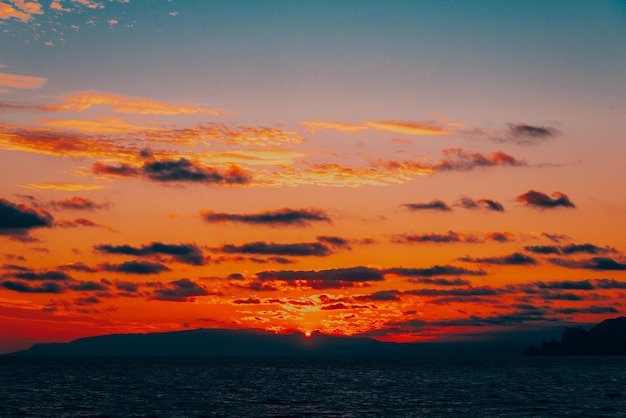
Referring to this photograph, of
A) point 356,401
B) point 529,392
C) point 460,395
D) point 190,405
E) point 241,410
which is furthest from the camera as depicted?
point 529,392

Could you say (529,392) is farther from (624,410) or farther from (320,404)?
(320,404)

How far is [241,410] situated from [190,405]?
509 inches

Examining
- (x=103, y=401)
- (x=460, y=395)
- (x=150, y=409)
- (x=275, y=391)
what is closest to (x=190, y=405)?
(x=150, y=409)

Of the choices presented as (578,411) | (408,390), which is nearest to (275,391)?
(408,390)

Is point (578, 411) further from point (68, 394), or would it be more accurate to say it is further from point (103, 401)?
point (68, 394)

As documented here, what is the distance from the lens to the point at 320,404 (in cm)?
12862

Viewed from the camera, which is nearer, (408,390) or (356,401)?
(356,401)

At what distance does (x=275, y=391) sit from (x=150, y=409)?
49.5 m

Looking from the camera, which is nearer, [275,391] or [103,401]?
[103,401]

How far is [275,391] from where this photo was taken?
165 meters

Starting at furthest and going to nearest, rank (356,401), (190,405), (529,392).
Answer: (529,392), (356,401), (190,405)

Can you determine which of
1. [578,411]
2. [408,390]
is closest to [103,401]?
[408,390]

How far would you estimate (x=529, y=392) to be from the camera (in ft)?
538

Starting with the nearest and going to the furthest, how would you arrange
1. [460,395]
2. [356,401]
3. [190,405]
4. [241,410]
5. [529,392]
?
[241,410] < [190,405] < [356,401] < [460,395] < [529,392]
